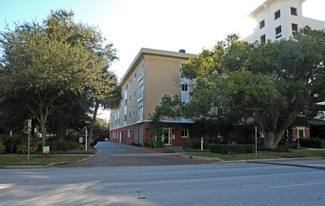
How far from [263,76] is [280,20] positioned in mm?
27446

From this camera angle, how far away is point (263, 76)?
16656mm

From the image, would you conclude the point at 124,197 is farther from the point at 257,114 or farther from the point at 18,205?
the point at 257,114

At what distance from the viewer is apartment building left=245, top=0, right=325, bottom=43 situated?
3816cm

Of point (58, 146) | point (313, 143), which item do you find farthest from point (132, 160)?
point (313, 143)

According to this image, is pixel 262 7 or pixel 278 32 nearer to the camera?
pixel 278 32

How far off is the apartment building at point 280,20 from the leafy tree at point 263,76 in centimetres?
2116

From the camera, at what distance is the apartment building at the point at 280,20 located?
38.2 meters

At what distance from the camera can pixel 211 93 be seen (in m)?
16.6

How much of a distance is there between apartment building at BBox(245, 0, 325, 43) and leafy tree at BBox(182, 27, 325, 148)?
21.2 meters

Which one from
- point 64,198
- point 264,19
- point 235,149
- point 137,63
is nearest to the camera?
point 64,198

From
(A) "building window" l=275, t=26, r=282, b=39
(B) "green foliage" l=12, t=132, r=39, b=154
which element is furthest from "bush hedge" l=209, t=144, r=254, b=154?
(A) "building window" l=275, t=26, r=282, b=39

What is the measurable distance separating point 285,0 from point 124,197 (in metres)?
41.8

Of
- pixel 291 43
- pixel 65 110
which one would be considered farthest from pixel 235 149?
pixel 65 110

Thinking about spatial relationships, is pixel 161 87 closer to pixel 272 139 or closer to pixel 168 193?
Answer: pixel 272 139
